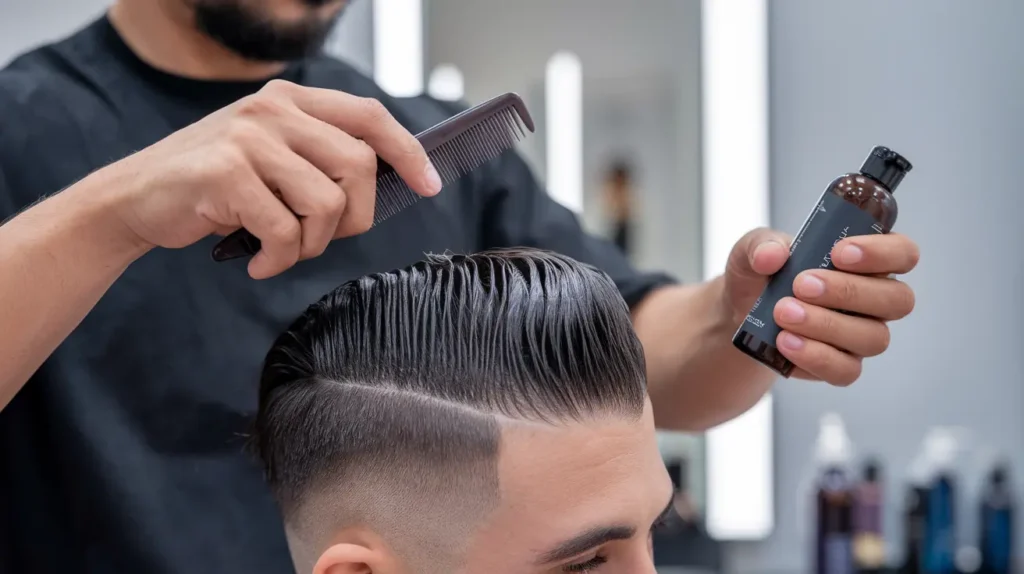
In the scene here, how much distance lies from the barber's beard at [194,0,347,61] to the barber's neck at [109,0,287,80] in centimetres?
3

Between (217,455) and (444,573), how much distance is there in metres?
0.48

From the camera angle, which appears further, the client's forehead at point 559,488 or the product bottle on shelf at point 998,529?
the product bottle on shelf at point 998,529

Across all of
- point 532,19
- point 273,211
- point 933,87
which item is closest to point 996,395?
point 933,87

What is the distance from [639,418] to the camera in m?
1.05

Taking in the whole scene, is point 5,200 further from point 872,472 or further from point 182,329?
point 872,472

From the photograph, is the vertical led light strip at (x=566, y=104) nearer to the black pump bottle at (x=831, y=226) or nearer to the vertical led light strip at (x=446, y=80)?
the vertical led light strip at (x=446, y=80)

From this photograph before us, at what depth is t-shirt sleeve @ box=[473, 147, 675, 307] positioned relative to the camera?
154cm

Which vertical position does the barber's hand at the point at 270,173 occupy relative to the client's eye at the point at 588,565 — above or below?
above

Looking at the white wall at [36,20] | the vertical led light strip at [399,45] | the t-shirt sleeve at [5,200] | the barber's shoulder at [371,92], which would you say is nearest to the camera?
the t-shirt sleeve at [5,200]

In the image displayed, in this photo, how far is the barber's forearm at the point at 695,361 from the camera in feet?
4.33

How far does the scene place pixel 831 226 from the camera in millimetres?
1012

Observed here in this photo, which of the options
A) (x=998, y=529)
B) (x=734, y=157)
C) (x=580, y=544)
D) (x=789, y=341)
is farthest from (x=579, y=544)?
(x=998, y=529)

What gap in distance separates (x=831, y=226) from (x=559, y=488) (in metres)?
0.39

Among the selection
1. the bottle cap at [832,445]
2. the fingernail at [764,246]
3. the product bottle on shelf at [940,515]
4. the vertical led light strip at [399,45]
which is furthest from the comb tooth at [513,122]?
the product bottle on shelf at [940,515]
